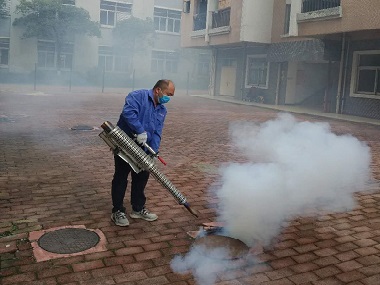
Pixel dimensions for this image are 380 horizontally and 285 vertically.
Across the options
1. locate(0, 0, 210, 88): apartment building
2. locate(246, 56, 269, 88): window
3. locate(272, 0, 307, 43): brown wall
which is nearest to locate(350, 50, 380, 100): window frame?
locate(272, 0, 307, 43): brown wall

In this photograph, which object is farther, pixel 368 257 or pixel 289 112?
pixel 289 112

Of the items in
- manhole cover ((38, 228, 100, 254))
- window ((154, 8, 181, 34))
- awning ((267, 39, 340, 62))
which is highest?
window ((154, 8, 181, 34))

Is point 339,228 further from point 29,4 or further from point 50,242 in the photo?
point 29,4

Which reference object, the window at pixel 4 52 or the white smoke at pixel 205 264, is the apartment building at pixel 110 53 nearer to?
the window at pixel 4 52

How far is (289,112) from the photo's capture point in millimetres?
19078

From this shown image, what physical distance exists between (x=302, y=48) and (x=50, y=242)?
18.4 metres

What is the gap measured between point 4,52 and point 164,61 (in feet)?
48.6

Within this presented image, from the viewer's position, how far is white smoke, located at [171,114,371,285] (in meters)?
4.11

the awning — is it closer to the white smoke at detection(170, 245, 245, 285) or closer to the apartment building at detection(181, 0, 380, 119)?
the apartment building at detection(181, 0, 380, 119)

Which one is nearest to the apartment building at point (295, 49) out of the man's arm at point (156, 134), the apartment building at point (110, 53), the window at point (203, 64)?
the apartment building at point (110, 53)

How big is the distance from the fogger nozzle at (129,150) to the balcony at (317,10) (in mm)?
14154

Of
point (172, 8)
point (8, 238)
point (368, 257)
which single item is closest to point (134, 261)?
point (8, 238)

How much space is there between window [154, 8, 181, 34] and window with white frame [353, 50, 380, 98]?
25814mm

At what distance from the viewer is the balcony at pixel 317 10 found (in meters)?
16.0
